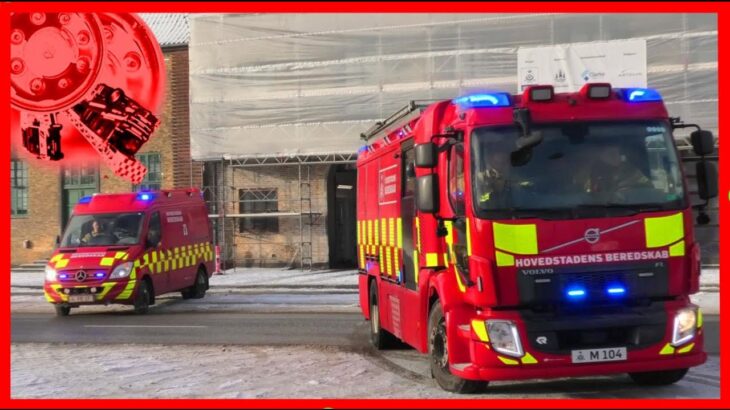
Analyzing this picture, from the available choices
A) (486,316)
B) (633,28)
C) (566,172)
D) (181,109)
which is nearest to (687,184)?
(566,172)

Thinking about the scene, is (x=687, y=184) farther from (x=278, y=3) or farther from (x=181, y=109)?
(x=181, y=109)

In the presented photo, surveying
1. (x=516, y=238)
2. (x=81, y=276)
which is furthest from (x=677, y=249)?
(x=81, y=276)

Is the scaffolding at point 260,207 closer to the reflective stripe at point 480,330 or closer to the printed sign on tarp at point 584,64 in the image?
the printed sign on tarp at point 584,64

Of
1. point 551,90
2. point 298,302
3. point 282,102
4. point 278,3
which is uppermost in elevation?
point 282,102

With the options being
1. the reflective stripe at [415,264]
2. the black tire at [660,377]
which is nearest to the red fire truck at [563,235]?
the black tire at [660,377]

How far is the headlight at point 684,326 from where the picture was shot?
6.28 m

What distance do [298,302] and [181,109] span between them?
1257 centimetres

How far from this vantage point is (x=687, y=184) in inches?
255

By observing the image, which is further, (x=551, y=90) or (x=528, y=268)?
(x=551, y=90)

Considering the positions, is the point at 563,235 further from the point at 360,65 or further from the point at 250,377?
the point at 360,65

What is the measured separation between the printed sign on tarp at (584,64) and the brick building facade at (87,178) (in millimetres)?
11457

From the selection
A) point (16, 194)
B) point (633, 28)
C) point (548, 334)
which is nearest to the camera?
point (548, 334)

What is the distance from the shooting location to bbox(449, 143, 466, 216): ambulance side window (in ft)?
21.6

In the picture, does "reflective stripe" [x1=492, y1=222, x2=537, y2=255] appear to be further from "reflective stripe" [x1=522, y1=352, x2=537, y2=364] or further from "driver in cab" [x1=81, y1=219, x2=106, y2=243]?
"driver in cab" [x1=81, y1=219, x2=106, y2=243]
